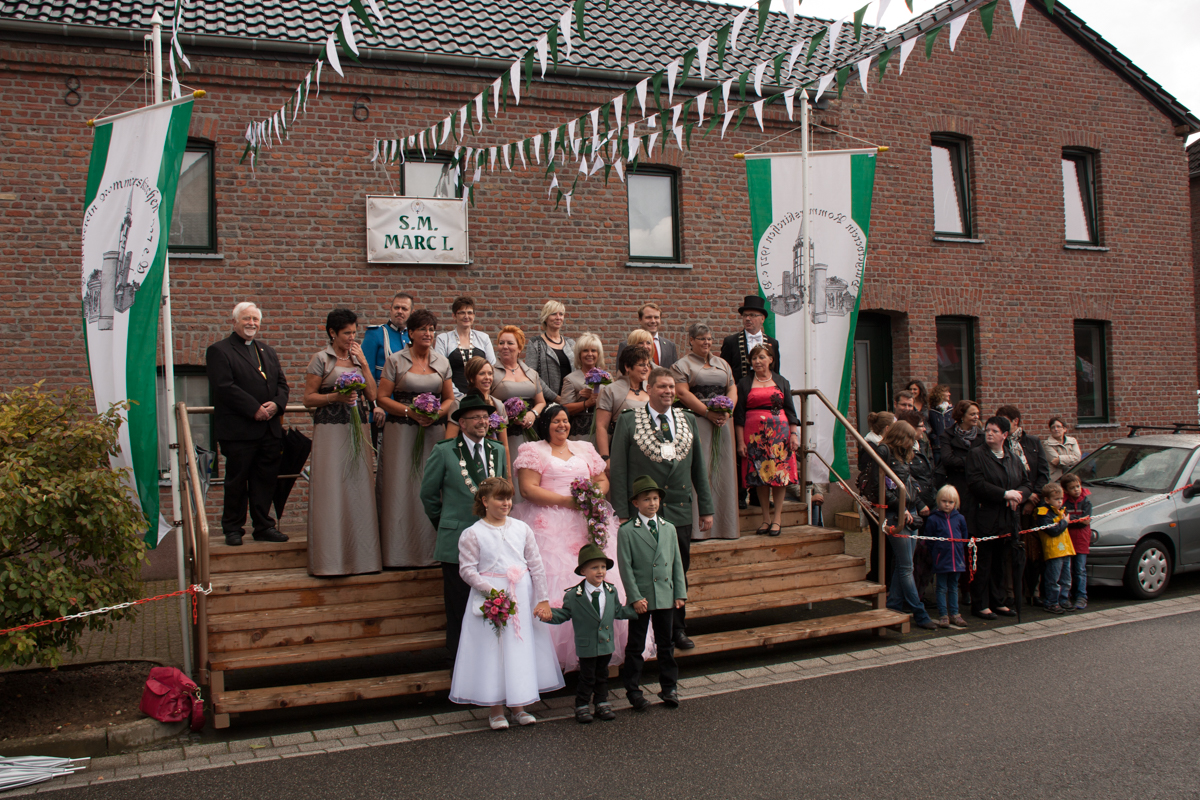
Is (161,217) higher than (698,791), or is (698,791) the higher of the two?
(161,217)

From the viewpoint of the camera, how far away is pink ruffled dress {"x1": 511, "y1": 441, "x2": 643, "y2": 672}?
6.32 metres

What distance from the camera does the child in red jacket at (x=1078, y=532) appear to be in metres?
8.66

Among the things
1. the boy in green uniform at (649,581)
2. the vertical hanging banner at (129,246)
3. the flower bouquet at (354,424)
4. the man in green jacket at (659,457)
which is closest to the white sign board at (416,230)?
the vertical hanging banner at (129,246)

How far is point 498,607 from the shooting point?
5.65m

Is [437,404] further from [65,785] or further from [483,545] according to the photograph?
[65,785]

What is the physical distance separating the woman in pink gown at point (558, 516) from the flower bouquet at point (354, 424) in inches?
43.1

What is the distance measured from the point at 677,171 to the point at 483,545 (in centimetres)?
838

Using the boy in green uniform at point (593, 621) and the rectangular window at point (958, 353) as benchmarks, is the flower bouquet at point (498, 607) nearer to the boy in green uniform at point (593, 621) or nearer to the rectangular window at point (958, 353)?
the boy in green uniform at point (593, 621)

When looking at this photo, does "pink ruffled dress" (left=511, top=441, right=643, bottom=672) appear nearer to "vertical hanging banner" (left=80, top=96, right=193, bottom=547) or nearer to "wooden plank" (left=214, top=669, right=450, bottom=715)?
"wooden plank" (left=214, top=669, right=450, bottom=715)

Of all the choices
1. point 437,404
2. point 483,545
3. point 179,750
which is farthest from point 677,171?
point 179,750

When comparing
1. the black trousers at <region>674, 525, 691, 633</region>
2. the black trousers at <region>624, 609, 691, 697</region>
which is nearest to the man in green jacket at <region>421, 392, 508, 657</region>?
the black trousers at <region>624, 609, 691, 697</region>

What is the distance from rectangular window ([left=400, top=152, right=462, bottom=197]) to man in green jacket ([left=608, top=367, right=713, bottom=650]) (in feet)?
19.1

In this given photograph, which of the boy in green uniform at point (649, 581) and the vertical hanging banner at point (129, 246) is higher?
the vertical hanging banner at point (129, 246)

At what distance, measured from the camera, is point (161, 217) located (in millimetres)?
6445
